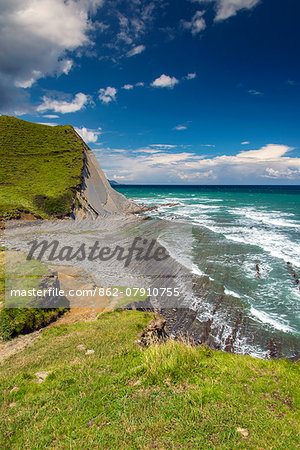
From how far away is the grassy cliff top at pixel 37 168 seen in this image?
37.2 meters

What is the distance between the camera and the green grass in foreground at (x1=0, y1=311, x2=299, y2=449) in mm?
4648

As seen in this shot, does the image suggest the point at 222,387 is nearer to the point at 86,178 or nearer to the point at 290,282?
the point at 290,282

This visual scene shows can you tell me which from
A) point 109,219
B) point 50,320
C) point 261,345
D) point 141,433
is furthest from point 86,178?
point 141,433

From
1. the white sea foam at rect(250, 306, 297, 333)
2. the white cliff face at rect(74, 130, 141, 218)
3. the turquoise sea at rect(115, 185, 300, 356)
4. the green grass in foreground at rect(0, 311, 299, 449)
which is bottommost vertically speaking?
the white sea foam at rect(250, 306, 297, 333)

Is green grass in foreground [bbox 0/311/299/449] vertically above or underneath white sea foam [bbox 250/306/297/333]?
above

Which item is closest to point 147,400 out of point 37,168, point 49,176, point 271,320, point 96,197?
point 271,320

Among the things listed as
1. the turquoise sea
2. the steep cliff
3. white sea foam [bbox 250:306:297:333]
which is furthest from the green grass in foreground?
the steep cliff

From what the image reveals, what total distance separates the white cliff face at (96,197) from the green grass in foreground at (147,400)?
3497 cm

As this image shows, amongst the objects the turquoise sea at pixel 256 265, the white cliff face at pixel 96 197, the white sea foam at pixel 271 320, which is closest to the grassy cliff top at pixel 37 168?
the white cliff face at pixel 96 197

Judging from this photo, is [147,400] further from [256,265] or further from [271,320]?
[256,265]

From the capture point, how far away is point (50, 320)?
1223cm

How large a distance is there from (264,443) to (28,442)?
4.86 m

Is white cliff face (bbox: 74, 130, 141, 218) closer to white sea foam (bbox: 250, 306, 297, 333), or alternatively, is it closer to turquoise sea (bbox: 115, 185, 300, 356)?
turquoise sea (bbox: 115, 185, 300, 356)

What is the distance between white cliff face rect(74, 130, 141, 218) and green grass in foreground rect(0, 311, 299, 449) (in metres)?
35.0
